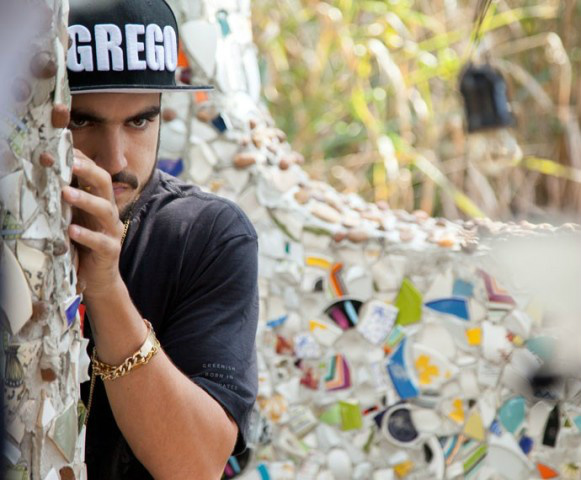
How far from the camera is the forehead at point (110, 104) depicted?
1.63 m

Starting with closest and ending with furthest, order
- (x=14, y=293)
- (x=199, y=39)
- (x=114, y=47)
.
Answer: (x=14, y=293) → (x=114, y=47) → (x=199, y=39)

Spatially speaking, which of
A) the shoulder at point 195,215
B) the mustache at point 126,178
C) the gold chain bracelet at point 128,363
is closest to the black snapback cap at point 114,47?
the mustache at point 126,178

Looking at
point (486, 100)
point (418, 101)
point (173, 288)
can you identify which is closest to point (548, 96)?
point (418, 101)

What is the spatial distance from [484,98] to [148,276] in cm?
209

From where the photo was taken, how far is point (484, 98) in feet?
12.0

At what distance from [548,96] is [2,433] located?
4.41 metres

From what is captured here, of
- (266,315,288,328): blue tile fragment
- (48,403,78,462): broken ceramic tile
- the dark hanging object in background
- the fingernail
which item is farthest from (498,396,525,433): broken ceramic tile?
the fingernail

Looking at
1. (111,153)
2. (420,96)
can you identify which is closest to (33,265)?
(111,153)

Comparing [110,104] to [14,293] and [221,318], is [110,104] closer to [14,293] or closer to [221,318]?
[221,318]

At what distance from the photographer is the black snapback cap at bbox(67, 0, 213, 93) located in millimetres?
1606

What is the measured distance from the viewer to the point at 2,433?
1238 mm

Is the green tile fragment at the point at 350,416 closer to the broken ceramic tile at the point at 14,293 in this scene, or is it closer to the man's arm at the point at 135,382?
the man's arm at the point at 135,382

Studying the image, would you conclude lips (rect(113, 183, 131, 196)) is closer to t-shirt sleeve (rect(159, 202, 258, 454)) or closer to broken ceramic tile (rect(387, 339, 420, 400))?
t-shirt sleeve (rect(159, 202, 258, 454))

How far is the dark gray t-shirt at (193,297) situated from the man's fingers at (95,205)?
1.29ft
